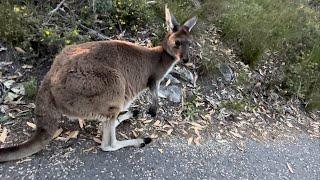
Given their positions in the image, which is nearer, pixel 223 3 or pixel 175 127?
pixel 175 127

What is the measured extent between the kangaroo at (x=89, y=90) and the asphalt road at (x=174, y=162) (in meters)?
0.15

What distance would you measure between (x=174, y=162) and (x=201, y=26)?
2945mm

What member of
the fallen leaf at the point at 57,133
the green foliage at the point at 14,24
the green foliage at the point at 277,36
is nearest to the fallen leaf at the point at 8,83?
the green foliage at the point at 14,24

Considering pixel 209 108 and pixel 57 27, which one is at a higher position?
pixel 57 27

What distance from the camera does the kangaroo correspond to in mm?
4094

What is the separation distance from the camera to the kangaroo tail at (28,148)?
3959 mm

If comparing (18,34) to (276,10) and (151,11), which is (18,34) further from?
(276,10)

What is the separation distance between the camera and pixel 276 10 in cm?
812

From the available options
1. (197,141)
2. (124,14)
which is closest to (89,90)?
(197,141)

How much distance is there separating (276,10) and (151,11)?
9.15 ft

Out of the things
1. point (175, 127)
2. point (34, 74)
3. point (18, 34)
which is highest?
point (18, 34)

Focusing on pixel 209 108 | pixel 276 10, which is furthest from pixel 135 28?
pixel 276 10

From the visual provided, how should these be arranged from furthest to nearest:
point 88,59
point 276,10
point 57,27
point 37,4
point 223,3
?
1. point 276,10
2. point 223,3
3. point 37,4
4. point 57,27
5. point 88,59

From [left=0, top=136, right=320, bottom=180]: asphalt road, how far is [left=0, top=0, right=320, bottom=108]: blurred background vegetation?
152 centimetres
